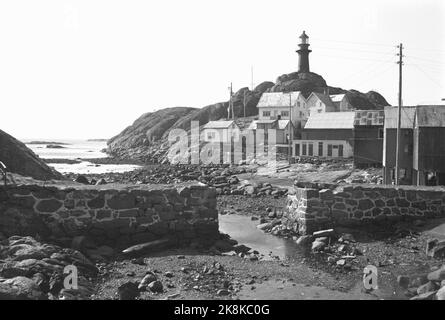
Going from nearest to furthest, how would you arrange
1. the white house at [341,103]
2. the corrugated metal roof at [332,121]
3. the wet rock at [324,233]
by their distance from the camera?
the wet rock at [324,233], the corrugated metal roof at [332,121], the white house at [341,103]

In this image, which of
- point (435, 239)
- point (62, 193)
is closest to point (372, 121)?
point (435, 239)

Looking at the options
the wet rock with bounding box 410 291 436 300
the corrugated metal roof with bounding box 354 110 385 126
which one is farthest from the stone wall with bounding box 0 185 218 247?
the corrugated metal roof with bounding box 354 110 385 126

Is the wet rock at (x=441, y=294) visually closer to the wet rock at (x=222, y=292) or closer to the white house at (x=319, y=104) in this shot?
the wet rock at (x=222, y=292)

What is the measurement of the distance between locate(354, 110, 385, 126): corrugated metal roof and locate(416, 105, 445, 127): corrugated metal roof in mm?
11388

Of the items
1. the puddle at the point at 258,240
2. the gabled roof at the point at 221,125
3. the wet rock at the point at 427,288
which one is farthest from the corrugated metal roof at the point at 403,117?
A: the gabled roof at the point at 221,125

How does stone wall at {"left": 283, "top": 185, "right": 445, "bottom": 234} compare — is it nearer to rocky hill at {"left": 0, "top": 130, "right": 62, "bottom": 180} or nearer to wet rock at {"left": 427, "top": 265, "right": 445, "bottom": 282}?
wet rock at {"left": 427, "top": 265, "right": 445, "bottom": 282}

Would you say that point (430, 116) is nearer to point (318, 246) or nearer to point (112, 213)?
point (318, 246)

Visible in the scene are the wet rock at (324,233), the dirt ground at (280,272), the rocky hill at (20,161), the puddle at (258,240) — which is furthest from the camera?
the rocky hill at (20,161)

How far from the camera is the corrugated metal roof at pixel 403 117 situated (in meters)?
29.6

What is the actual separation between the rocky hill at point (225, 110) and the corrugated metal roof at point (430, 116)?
59.0 meters

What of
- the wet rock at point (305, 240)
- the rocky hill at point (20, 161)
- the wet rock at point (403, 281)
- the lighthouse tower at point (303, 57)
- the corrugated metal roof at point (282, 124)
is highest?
the lighthouse tower at point (303, 57)

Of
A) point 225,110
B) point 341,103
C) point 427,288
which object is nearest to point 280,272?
point 427,288

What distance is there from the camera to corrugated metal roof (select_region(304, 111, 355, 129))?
170ft
